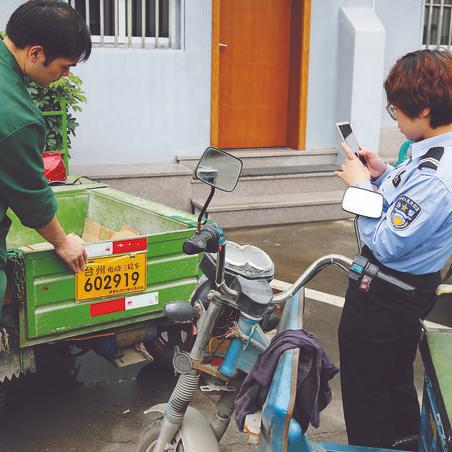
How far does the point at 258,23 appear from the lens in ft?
28.9

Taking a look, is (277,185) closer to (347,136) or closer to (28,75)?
(347,136)

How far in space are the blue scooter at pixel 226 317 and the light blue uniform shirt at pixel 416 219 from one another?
0.18 metres

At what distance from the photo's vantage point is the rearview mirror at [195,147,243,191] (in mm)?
2385

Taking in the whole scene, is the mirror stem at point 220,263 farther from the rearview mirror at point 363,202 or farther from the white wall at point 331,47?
the white wall at point 331,47

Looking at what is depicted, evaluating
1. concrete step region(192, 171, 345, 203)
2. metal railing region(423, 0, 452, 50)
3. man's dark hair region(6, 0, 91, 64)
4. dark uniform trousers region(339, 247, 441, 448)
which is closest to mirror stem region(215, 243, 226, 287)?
dark uniform trousers region(339, 247, 441, 448)

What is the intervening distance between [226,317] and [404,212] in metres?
0.73

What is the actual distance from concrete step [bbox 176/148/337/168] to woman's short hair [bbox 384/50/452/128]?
5.97 metres

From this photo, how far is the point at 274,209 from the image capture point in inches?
318

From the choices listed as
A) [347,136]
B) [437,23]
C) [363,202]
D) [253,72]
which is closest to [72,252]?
[347,136]

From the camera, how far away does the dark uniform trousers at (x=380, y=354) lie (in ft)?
8.71

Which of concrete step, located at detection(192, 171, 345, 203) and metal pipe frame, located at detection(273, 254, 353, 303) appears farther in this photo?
concrete step, located at detection(192, 171, 345, 203)

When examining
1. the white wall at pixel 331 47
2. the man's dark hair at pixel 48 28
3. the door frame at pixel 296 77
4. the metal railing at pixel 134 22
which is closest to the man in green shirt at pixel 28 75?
the man's dark hair at pixel 48 28

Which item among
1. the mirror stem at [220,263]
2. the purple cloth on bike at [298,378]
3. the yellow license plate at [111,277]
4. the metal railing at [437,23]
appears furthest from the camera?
the metal railing at [437,23]

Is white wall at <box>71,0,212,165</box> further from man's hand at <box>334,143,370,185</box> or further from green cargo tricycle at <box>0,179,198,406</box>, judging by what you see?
man's hand at <box>334,143,370,185</box>
